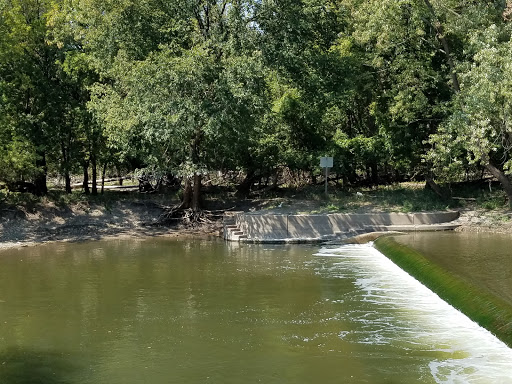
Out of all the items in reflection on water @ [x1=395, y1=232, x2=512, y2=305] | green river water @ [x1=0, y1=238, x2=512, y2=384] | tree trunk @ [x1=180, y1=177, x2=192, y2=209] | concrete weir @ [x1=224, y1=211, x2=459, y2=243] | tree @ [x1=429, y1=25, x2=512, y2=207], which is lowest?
green river water @ [x1=0, y1=238, x2=512, y2=384]

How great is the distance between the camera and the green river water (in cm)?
876

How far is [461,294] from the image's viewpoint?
11820 millimetres

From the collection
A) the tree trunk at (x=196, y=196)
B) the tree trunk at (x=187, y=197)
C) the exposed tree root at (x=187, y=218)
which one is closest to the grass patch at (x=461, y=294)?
the exposed tree root at (x=187, y=218)

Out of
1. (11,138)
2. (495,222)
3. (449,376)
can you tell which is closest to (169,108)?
(11,138)

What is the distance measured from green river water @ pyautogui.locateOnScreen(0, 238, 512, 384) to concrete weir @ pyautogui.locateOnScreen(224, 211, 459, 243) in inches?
145

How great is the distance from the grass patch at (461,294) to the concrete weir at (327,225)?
4886 mm

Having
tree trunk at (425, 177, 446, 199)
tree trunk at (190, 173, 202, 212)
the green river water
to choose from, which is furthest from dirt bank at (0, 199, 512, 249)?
the green river water

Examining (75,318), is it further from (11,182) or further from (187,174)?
(11,182)

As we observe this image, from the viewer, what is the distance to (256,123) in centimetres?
2372

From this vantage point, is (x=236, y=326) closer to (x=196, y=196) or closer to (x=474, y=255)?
(x=474, y=255)

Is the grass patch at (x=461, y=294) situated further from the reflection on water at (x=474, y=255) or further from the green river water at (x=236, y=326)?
the reflection on water at (x=474, y=255)

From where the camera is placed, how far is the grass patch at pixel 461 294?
32.8ft

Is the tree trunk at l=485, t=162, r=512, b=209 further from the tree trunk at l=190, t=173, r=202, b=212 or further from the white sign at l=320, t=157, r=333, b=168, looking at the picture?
the tree trunk at l=190, t=173, r=202, b=212

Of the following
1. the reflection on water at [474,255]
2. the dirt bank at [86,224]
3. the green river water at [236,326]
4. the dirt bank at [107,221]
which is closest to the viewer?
the green river water at [236,326]
